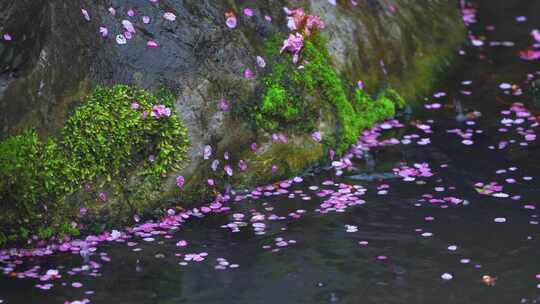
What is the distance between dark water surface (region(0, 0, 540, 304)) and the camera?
7.09 m

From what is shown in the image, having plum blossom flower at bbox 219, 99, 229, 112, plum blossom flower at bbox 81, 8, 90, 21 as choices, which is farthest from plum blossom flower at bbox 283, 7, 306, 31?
plum blossom flower at bbox 81, 8, 90, 21

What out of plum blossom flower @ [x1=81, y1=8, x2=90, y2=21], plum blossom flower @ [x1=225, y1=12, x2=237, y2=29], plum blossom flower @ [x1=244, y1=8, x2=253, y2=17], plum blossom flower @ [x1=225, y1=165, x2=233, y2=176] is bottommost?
plum blossom flower @ [x1=225, y1=165, x2=233, y2=176]

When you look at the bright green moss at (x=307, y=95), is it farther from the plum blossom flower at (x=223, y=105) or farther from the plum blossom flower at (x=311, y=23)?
the plum blossom flower at (x=223, y=105)

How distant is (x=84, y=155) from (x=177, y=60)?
1.47 m

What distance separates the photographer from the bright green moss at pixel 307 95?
9562 mm

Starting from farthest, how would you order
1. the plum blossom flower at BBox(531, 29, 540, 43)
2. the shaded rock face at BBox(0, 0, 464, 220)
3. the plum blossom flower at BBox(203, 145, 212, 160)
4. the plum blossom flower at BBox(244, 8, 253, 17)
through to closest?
the plum blossom flower at BBox(531, 29, 540, 43)
the plum blossom flower at BBox(244, 8, 253, 17)
the plum blossom flower at BBox(203, 145, 212, 160)
the shaded rock face at BBox(0, 0, 464, 220)

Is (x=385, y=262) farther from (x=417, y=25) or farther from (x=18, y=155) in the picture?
(x=417, y=25)

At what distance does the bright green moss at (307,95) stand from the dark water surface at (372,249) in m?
0.54

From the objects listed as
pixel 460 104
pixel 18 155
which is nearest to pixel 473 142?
pixel 460 104

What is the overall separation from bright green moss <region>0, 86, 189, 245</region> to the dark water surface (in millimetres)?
500

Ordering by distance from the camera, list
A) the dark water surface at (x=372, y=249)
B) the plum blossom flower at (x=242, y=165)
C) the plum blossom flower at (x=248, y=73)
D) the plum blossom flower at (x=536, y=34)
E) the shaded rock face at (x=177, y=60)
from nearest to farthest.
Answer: the dark water surface at (x=372, y=249) → the shaded rock face at (x=177, y=60) → the plum blossom flower at (x=242, y=165) → the plum blossom flower at (x=248, y=73) → the plum blossom flower at (x=536, y=34)

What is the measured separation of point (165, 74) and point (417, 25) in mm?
4723

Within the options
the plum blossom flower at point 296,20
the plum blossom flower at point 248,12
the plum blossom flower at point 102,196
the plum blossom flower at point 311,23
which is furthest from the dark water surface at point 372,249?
the plum blossom flower at point 248,12

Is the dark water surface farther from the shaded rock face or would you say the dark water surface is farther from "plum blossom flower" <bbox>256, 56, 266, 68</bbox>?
"plum blossom flower" <bbox>256, 56, 266, 68</bbox>
